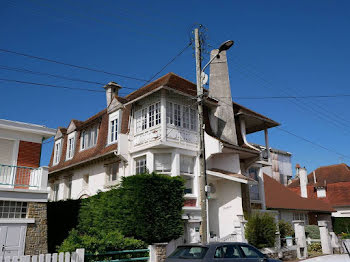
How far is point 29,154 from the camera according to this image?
15.0 metres

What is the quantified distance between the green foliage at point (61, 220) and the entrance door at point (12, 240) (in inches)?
213

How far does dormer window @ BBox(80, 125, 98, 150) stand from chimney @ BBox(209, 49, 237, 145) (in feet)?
28.2

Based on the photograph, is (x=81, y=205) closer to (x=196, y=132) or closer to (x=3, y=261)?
(x=196, y=132)

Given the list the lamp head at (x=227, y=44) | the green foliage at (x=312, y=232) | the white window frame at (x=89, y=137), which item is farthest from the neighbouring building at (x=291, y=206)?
the lamp head at (x=227, y=44)

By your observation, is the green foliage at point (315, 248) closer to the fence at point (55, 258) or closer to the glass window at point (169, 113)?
the glass window at point (169, 113)

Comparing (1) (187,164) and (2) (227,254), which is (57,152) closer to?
(1) (187,164)

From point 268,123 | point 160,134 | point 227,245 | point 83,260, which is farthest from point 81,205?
point 268,123

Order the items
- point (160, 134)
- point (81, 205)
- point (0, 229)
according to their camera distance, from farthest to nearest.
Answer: point (81, 205) < point (160, 134) < point (0, 229)

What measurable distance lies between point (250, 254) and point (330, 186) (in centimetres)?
3465

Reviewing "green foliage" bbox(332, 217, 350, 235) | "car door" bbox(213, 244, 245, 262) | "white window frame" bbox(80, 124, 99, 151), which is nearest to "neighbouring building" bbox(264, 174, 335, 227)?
"green foliage" bbox(332, 217, 350, 235)

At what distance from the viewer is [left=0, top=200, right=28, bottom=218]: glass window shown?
13047 millimetres

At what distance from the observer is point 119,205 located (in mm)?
14039

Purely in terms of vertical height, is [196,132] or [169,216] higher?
[196,132]

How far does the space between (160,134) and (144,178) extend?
12.1ft
